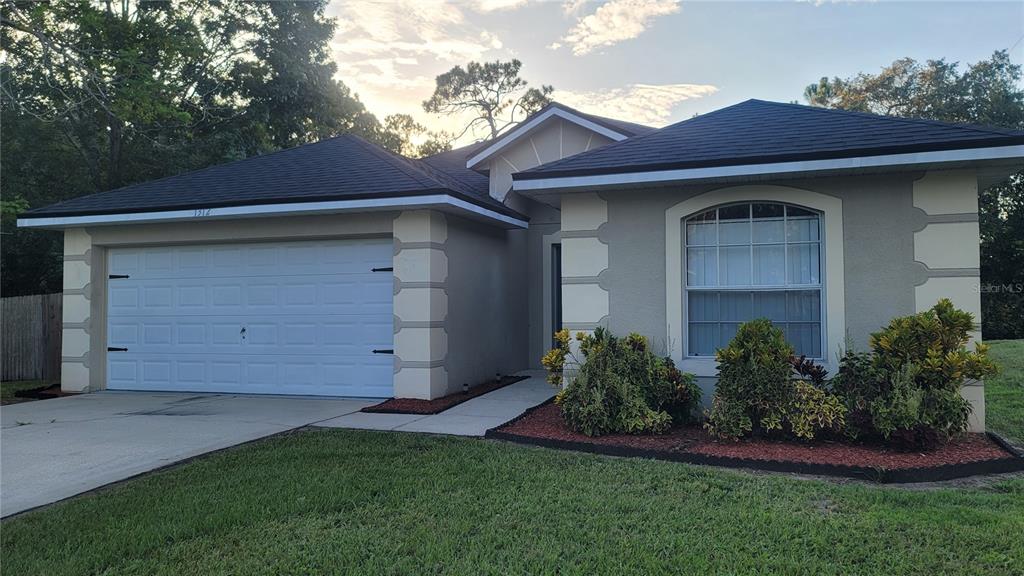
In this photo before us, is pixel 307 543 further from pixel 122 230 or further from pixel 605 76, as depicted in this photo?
pixel 605 76

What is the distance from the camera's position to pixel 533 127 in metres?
12.7

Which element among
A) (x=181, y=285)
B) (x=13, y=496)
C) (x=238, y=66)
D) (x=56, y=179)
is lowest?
(x=13, y=496)

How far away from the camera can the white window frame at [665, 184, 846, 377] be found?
703cm

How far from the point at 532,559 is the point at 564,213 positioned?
5128 millimetres

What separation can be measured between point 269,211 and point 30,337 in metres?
7.69

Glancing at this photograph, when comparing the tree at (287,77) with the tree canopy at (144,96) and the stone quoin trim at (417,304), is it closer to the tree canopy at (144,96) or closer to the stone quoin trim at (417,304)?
the tree canopy at (144,96)

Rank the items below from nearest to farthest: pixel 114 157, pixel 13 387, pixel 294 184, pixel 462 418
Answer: pixel 462 418 → pixel 294 184 → pixel 13 387 → pixel 114 157

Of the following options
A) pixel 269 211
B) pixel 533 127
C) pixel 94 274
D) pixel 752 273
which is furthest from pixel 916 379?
pixel 94 274

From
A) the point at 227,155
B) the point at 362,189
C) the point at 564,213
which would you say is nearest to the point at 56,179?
the point at 227,155

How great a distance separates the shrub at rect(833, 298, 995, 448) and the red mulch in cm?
18

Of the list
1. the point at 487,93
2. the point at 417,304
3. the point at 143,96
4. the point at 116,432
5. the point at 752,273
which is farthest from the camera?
the point at 487,93

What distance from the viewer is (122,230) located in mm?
10688

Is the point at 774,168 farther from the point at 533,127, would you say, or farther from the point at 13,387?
the point at 13,387

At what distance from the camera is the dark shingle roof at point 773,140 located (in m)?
6.47
